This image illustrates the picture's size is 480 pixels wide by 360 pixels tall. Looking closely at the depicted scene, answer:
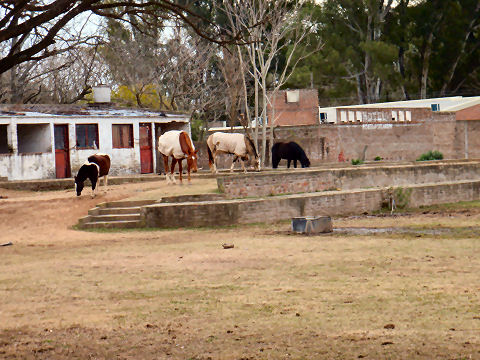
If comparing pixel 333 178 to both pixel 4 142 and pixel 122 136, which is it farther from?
pixel 4 142

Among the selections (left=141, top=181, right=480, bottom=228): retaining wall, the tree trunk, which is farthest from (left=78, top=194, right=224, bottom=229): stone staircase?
the tree trunk

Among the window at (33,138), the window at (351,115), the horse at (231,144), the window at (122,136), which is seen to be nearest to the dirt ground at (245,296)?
the horse at (231,144)

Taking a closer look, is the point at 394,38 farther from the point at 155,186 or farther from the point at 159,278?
the point at 159,278

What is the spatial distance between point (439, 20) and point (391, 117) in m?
18.6

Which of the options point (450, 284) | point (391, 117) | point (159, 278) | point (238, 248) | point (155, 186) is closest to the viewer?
point (450, 284)

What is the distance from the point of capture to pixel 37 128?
34.7 metres

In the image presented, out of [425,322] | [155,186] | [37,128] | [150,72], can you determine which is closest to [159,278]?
[425,322]

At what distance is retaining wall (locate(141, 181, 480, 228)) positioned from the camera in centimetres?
2009

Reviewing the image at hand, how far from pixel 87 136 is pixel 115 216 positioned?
14.9 m

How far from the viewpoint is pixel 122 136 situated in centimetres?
3656

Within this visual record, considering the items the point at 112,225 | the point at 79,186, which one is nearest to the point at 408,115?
the point at 79,186

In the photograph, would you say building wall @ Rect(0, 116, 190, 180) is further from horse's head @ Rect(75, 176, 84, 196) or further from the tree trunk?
the tree trunk

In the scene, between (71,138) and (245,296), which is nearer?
(245,296)

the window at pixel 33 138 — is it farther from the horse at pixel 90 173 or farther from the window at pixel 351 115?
the window at pixel 351 115
